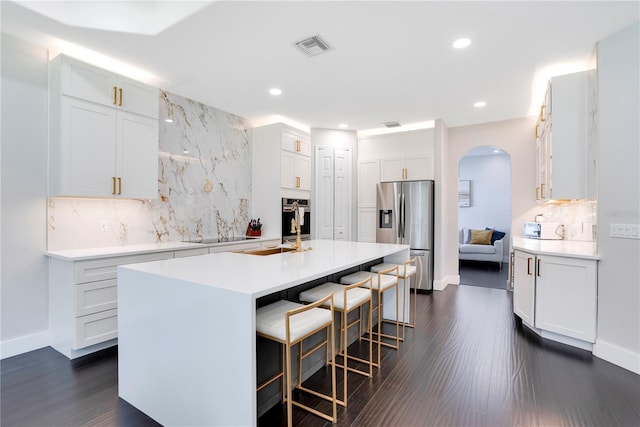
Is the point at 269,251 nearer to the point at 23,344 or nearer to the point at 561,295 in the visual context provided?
the point at 23,344

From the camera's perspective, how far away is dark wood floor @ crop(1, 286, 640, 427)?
1842 millimetres

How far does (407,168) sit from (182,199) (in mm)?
3593

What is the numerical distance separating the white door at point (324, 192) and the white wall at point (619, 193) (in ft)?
11.8

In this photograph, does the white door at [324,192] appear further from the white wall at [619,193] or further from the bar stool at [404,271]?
the white wall at [619,193]

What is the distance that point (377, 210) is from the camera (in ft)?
17.3

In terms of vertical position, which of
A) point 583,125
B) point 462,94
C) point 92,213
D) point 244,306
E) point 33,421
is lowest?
point 33,421

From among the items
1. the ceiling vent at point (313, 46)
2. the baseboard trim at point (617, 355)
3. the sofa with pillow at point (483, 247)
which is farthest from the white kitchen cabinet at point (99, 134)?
the sofa with pillow at point (483, 247)

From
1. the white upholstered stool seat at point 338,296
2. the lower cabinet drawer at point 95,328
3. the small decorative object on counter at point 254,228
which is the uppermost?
the small decorative object on counter at point 254,228

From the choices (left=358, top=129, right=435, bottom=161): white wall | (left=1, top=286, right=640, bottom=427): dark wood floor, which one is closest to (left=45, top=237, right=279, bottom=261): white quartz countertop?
(left=1, top=286, right=640, bottom=427): dark wood floor

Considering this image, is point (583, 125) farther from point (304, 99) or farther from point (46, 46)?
point (46, 46)

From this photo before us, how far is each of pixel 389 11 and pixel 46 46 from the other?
3.10 metres

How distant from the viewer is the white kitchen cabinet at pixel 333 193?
5.38 meters

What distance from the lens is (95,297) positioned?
2684 millimetres

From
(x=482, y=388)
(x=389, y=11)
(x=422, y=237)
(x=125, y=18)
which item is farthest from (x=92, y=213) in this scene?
(x=422, y=237)
